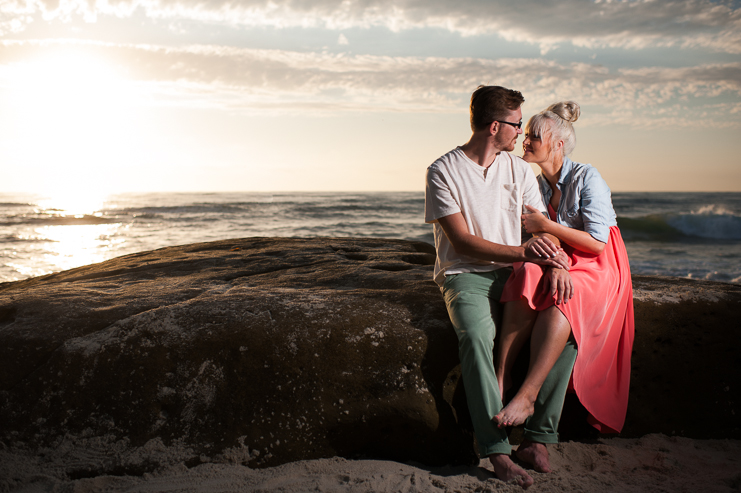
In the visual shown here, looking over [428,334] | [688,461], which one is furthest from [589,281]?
[688,461]

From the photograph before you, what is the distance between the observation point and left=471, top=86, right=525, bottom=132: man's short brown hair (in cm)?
285

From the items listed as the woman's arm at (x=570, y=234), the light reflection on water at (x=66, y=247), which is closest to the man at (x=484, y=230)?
the woman's arm at (x=570, y=234)

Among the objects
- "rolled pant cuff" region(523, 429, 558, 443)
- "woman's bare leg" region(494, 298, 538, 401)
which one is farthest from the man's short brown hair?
"rolled pant cuff" region(523, 429, 558, 443)

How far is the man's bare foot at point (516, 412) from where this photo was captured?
2303 mm

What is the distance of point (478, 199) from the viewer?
2.87 metres

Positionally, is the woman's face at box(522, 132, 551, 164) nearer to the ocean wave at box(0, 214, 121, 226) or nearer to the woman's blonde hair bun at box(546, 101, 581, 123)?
the woman's blonde hair bun at box(546, 101, 581, 123)

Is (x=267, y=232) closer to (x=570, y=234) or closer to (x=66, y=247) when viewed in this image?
(x=66, y=247)

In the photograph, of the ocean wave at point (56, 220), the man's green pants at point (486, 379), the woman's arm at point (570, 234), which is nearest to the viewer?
the man's green pants at point (486, 379)

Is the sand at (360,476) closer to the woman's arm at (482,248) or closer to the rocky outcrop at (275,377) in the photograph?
the rocky outcrop at (275,377)

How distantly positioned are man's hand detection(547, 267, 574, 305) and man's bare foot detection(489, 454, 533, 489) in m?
0.83

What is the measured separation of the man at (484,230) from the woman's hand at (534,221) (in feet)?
0.24

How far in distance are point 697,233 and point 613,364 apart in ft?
64.2

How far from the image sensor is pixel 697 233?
18.5 meters

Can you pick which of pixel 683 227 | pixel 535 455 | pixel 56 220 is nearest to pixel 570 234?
pixel 535 455
